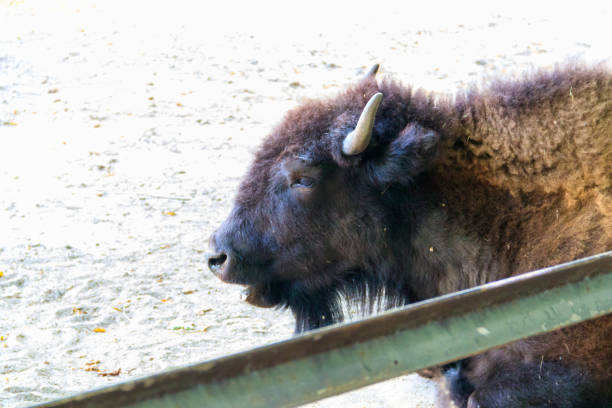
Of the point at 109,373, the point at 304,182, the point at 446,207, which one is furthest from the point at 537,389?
the point at 109,373

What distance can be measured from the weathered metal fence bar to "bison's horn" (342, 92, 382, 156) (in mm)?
1394

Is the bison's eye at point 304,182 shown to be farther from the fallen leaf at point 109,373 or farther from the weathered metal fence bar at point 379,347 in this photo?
the fallen leaf at point 109,373

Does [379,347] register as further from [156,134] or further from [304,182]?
[156,134]

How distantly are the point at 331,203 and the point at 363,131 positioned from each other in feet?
1.45

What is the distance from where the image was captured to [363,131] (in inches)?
127

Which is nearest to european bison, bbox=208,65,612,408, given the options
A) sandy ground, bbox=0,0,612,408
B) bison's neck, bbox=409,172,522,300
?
bison's neck, bbox=409,172,522,300

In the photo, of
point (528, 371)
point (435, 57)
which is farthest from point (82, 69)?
point (528, 371)

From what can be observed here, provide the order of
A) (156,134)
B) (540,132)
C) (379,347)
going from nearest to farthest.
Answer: (379,347)
(540,132)
(156,134)

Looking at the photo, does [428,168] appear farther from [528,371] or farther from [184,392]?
[184,392]

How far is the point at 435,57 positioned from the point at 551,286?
10.3 m

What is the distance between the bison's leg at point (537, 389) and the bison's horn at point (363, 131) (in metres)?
1.19

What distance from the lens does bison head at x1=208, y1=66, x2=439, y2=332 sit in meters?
3.40

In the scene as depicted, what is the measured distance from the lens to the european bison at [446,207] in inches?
123

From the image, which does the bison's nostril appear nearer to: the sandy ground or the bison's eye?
the bison's eye
